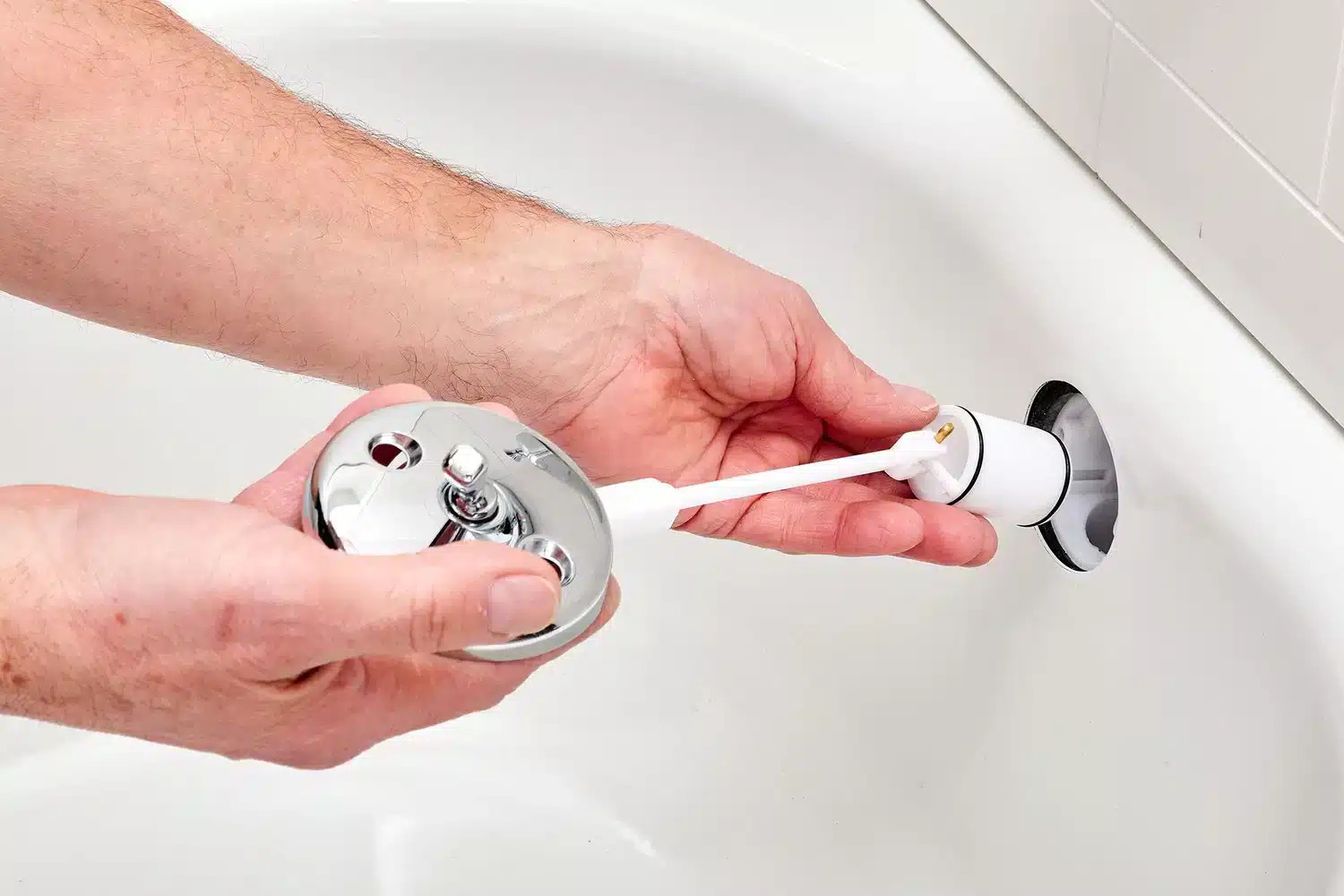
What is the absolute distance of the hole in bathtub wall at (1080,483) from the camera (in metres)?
0.64

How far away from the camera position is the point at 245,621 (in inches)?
→ 16.3

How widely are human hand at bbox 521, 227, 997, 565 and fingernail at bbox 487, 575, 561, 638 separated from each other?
0.24 metres

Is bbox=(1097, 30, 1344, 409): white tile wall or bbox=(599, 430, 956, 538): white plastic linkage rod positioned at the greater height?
bbox=(1097, 30, 1344, 409): white tile wall

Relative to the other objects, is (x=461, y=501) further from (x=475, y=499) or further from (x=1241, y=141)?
(x=1241, y=141)

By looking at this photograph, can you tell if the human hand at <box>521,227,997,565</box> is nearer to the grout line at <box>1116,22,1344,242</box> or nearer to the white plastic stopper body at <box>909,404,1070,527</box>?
the white plastic stopper body at <box>909,404,1070,527</box>

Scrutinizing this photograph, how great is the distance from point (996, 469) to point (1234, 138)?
157 mm

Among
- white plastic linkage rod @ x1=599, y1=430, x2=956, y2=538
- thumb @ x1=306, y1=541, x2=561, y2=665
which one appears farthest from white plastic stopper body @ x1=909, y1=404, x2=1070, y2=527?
thumb @ x1=306, y1=541, x2=561, y2=665

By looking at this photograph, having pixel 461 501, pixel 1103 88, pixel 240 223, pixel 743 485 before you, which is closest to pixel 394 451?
pixel 461 501

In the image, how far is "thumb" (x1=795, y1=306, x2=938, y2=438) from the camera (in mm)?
641

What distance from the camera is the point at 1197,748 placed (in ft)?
1.93

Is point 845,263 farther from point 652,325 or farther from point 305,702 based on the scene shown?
point 305,702

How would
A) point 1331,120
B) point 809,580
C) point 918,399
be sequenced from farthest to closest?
point 809,580 < point 918,399 < point 1331,120

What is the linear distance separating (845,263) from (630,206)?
140 millimetres

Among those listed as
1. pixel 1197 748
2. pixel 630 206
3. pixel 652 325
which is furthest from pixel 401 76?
pixel 1197 748
